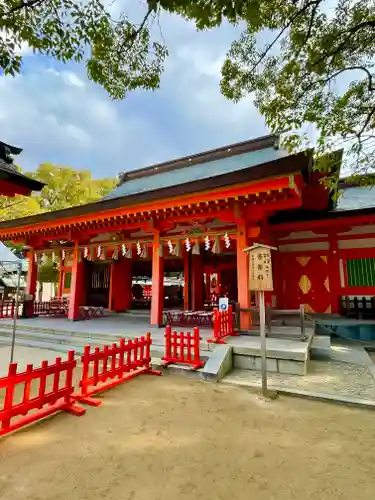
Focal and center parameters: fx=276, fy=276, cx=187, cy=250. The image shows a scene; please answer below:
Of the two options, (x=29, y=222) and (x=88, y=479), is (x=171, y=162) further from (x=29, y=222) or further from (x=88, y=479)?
(x=88, y=479)

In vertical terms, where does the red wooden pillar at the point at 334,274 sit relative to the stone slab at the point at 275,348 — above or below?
above

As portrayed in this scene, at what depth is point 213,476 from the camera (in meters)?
2.62

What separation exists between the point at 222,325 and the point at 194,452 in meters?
4.08

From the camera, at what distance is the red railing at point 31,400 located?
3340mm

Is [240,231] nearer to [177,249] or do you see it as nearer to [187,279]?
[177,249]

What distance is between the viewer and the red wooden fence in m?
4.36

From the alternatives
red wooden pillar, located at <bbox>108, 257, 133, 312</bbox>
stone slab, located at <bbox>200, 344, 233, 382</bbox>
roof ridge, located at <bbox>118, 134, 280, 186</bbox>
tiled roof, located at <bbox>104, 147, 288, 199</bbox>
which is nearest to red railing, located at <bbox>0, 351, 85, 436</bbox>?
stone slab, located at <bbox>200, 344, 233, 382</bbox>

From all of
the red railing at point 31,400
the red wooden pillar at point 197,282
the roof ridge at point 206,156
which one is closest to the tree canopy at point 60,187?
the roof ridge at point 206,156

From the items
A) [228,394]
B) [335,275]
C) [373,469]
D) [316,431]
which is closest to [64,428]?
[228,394]

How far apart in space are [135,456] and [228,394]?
2.20 metres

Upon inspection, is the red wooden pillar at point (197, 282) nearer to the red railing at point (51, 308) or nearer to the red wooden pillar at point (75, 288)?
the red wooden pillar at point (75, 288)

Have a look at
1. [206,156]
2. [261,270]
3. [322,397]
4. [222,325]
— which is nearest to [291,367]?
[322,397]

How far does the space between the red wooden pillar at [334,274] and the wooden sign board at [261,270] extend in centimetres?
597

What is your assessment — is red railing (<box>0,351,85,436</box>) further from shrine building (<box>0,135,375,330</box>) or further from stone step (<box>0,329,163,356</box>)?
shrine building (<box>0,135,375,330</box>)
